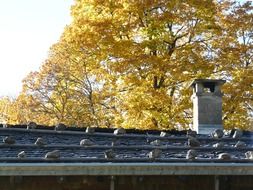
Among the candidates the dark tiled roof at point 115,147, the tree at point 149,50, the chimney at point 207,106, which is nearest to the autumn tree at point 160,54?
the tree at point 149,50

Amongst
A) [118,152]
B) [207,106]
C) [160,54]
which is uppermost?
[160,54]

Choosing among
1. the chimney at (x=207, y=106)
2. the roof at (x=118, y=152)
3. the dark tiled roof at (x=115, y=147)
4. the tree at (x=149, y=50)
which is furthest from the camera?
the tree at (x=149, y=50)

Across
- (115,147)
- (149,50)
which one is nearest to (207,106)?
(115,147)

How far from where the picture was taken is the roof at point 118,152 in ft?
24.1

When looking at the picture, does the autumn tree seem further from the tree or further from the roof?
the roof

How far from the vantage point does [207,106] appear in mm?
11617

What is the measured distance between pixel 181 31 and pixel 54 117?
6934 mm

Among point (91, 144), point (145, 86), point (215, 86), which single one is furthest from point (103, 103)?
point (91, 144)

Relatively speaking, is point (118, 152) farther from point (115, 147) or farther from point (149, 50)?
point (149, 50)

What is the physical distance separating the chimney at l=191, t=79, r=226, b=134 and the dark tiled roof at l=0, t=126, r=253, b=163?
1432 millimetres

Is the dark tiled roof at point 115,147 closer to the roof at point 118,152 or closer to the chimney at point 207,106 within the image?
the roof at point 118,152

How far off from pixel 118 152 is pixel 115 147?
0.21 meters

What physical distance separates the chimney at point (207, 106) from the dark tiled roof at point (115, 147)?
1432 mm

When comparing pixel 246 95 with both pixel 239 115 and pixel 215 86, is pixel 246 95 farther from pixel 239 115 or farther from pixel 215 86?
pixel 215 86
